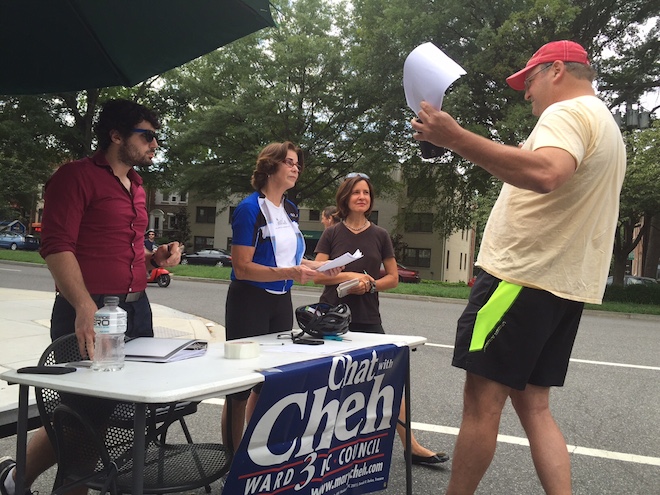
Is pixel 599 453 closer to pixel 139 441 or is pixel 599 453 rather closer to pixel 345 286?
pixel 345 286

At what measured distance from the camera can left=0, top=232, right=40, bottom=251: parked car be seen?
44.8 m

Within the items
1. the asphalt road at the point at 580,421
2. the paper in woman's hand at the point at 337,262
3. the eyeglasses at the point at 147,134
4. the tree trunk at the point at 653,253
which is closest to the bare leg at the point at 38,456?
the asphalt road at the point at 580,421

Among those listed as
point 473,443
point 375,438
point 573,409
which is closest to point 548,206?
point 473,443

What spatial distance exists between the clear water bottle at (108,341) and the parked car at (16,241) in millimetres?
48127

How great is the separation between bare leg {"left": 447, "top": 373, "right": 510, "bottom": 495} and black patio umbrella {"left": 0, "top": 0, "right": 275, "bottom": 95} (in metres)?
1.97

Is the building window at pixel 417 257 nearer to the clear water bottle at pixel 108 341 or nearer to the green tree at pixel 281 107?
the green tree at pixel 281 107

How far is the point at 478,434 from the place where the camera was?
7.95 feet

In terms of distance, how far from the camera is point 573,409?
5.11 meters

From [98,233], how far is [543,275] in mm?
1968

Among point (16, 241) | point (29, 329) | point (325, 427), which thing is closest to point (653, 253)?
point (29, 329)

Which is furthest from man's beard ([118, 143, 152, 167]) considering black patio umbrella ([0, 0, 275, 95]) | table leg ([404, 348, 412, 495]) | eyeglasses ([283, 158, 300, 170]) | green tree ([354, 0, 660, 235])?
green tree ([354, 0, 660, 235])

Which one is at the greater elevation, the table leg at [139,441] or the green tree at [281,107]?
the green tree at [281,107]

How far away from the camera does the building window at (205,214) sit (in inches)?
2114

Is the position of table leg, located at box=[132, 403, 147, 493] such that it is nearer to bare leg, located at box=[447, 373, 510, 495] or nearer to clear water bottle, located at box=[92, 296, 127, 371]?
clear water bottle, located at box=[92, 296, 127, 371]
